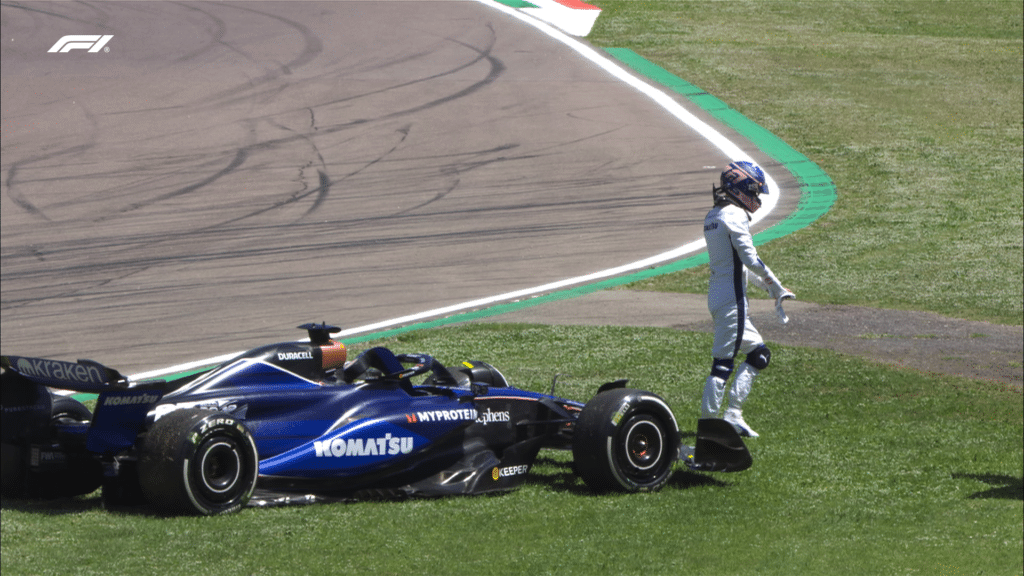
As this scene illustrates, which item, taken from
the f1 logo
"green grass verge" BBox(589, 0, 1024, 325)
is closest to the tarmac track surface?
the f1 logo

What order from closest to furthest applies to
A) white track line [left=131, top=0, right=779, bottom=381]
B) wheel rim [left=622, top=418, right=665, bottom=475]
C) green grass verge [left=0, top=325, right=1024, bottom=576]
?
green grass verge [left=0, top=325, right=1024, bottom=576], wheel rim [left=622, top=418, right=665, bottom=475], white track line [left=131, top=0, right=779, bottom=381]

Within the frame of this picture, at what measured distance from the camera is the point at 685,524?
6.56 meters

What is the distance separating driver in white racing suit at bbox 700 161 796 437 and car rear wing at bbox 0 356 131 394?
3297 millimetres

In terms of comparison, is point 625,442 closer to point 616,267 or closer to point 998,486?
point 998,486

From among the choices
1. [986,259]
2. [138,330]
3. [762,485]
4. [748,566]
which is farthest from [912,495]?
[138,330]

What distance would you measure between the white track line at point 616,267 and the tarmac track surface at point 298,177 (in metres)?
0.17

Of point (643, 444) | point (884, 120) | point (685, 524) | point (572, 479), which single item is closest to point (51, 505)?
point (572, 479)

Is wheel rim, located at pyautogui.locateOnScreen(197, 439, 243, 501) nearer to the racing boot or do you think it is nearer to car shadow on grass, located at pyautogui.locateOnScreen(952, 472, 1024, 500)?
the racing boot

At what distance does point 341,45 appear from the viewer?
8.05 meters

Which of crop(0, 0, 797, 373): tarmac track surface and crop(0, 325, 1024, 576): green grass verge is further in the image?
crop(0, 0, 797, 373): tarmac track surface

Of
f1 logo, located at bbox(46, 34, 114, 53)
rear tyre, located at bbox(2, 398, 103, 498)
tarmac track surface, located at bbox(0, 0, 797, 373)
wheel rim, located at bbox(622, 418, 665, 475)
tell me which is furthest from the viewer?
tarmac track surface, located at bbox(0, 0, 797, 373)

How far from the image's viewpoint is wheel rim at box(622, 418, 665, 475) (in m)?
7.13

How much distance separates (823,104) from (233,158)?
10634 millimetres

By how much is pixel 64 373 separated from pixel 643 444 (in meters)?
3.16
